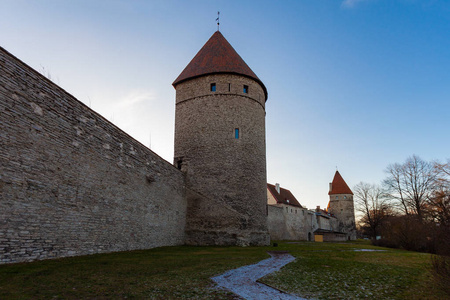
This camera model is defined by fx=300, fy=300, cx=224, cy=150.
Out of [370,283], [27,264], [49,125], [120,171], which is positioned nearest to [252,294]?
[370,283]

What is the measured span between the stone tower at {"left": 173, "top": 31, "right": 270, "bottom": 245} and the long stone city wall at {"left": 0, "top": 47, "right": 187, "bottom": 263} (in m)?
5.08

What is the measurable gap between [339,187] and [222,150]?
147 ft

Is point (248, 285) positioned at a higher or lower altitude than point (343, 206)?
lower

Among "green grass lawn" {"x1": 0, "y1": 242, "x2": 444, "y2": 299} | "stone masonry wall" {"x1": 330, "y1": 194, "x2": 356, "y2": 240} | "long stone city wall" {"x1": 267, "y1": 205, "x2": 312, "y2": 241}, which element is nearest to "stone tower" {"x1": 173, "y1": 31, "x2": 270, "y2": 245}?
"green grass lawn" {"x1": 0, "y1": 242, "x2": 444, "y2": 299}

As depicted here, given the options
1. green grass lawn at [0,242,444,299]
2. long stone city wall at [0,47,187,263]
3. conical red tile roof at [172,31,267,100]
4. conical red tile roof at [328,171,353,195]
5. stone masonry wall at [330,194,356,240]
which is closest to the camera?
green grass lawn at [0,242,444,299]

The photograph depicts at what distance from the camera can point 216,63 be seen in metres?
19.4

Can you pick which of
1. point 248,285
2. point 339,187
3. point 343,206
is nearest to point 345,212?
point 343,206

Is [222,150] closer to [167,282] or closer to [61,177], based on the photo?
[61,177]

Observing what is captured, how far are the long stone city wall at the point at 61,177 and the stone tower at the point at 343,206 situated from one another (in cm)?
4991

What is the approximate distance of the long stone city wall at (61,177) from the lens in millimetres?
6816

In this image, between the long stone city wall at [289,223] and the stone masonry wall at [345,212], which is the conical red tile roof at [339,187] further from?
the long stone city wall at [289,223]

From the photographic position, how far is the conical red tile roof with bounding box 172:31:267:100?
62.6ft

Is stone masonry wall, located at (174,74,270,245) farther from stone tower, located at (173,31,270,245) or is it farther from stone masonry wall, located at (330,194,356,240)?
stone masonry wall, located at (330,194,356,240)

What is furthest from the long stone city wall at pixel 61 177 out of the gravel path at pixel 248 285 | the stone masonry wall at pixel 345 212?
the stone masonry wall at pixel 345 212
